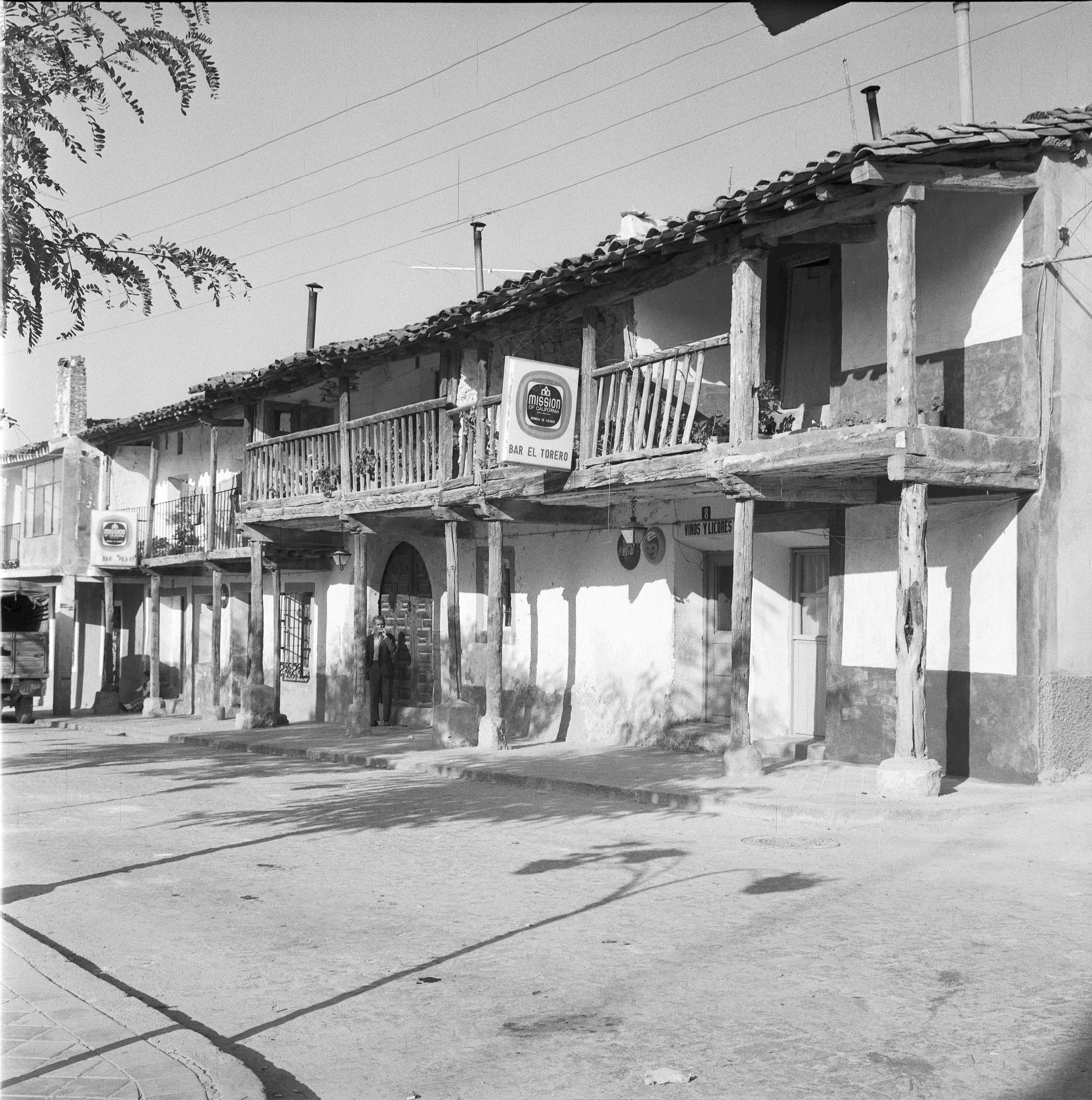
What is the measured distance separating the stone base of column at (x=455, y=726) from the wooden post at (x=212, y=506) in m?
8.97

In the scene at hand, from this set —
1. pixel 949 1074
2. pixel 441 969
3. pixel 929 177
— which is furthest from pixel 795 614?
pixel 949 1074

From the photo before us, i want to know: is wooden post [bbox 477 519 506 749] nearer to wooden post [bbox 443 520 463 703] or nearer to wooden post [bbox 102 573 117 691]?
wooden post [bbox 443 520 463 703]

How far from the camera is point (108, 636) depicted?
99.1 feet

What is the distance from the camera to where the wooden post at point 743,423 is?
42.9 ft

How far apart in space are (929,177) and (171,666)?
23152mm

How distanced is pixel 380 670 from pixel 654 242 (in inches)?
402

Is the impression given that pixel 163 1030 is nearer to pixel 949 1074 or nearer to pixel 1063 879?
pixel 949 1074

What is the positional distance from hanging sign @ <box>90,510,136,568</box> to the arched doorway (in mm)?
8395

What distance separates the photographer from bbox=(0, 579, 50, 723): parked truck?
27.2m

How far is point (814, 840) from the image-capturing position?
33.6ft

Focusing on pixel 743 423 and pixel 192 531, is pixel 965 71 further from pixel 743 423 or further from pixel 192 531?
pixel 192 531

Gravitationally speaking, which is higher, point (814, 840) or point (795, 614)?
point (795, 614)

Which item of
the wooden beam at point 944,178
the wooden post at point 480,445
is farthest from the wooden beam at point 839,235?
the wooden post at point 480,445

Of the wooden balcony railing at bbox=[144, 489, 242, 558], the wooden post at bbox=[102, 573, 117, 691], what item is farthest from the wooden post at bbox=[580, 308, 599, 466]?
the wooden post at bbox=[102, 573, 117, 691]
